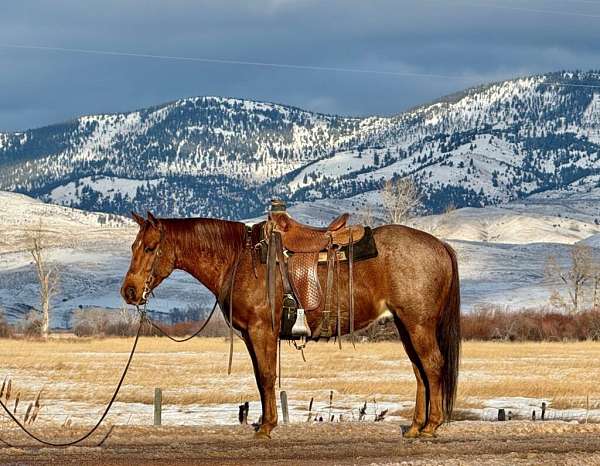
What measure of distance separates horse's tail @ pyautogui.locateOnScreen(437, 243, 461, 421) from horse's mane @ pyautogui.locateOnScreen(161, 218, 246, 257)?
3321 millimetres

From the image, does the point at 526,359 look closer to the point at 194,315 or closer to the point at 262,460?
the point at 262,460

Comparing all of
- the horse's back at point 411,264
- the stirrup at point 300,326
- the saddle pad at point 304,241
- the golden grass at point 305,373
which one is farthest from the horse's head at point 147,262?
the golden grass at point 305,373

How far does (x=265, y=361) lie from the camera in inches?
621

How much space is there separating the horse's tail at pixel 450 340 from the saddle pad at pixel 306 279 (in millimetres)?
2060

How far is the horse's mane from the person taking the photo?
53.7ft

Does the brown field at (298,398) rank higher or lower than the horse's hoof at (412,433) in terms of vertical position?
lower

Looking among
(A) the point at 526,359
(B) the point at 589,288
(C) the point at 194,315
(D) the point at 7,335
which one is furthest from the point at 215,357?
(B) the point at 589,288

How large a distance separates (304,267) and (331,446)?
2739 mm

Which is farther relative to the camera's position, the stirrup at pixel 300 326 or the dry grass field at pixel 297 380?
the dry grass field at pixel 297 380

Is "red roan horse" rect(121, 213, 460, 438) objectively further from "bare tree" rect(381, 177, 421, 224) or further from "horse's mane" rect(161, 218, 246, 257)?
"bare tree" rect(381, 177, 421, 224)

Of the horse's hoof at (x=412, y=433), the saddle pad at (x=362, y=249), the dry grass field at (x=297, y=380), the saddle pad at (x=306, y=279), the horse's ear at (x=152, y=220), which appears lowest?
the dry grass field at (x=297, y=380)

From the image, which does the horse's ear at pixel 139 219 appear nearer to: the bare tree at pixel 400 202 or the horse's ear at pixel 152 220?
the horse's ear at pixel 152 220

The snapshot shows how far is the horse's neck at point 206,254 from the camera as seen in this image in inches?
642

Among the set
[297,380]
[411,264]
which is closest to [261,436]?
[411,264]
